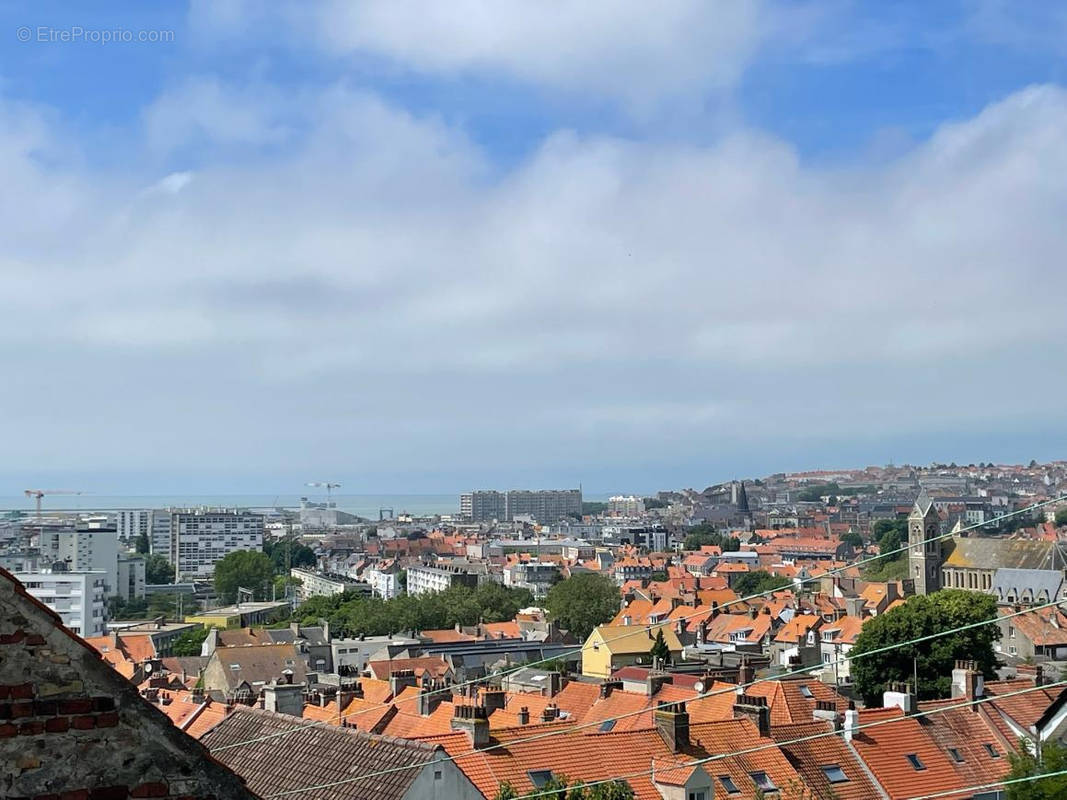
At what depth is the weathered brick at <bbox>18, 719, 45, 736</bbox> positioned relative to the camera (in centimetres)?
400

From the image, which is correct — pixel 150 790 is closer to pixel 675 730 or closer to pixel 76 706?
pixel 76 706

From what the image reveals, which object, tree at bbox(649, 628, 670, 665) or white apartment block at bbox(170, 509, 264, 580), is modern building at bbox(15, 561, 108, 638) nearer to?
tree at bbox(649, 628, 670, 665)

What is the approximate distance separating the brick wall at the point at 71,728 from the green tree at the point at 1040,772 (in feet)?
45.8

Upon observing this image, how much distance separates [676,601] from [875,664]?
41789 mm

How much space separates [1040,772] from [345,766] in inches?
377

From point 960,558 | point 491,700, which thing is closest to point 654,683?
point 491,700

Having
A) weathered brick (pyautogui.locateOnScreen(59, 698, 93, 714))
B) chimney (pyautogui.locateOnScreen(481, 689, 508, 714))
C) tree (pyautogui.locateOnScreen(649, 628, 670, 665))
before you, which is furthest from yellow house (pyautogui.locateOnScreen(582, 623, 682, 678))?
weathered brick (pyautogui.locateOnScreen(59, 698, 93, 714))

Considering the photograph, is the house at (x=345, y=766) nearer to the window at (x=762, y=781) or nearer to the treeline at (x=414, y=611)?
the window at (x=762, y=781)

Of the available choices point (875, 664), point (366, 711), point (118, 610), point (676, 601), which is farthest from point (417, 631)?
point (118, 610)

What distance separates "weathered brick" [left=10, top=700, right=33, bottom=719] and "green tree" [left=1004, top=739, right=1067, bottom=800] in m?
14.3

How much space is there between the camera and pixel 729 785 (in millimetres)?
18219

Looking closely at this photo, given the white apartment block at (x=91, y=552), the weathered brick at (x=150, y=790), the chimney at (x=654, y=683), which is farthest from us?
the white apartment block at (x=91, y=552)

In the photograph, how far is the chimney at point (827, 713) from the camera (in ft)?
71.5

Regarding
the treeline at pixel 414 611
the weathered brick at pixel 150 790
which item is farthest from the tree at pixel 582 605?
the weathered brick at pixel 150 790
